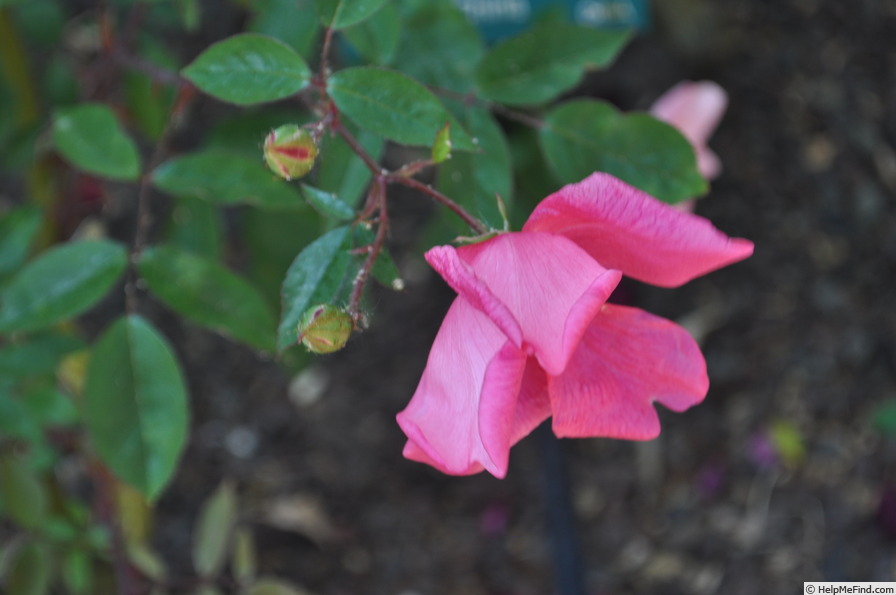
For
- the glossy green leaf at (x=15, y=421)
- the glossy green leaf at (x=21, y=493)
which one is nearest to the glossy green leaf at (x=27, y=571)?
the glossy green leaf at (x=21, y=493)

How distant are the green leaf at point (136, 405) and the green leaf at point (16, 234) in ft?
0.60

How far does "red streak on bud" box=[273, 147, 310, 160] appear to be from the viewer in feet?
1.76

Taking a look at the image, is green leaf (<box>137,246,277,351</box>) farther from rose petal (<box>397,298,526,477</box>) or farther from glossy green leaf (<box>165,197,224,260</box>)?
rose petal (<box>397,298,526,477</box>)

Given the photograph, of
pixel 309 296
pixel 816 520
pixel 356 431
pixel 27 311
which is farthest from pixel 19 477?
pixel 816 520

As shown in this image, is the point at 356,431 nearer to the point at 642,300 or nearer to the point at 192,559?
the point at 192,559

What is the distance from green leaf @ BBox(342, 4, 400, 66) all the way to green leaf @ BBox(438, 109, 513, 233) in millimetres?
117

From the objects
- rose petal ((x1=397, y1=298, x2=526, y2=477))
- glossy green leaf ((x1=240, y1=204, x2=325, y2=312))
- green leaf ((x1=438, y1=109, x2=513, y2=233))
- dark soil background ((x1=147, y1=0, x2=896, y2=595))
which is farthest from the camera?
dark soil background ((x1=147, y1=0, x2=896, y2=595))

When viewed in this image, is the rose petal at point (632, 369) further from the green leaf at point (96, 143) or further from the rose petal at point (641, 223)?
the green leaf at point (96, 143)

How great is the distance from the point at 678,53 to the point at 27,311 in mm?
1417

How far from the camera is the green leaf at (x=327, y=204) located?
1.91ft

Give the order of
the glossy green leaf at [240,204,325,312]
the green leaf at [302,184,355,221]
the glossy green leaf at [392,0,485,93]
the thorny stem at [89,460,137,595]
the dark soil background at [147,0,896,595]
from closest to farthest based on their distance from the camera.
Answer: the green leaf at [302,184,355,221]
the glossy green leaf at [392,0,485,93]
the thorny stem at [89,460,137,595]
the glossy green leaf at [240,204,325,312]
the dark soil background at [147,0,896,595]

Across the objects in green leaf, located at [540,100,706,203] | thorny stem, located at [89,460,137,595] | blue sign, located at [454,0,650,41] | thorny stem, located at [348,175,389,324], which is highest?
thorny stem, located at [348,175,389,324]

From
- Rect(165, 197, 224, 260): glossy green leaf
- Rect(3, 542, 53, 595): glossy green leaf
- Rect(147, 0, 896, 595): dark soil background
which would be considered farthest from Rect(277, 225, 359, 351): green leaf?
Rect(147, 0, 896, 595): dark soil background
